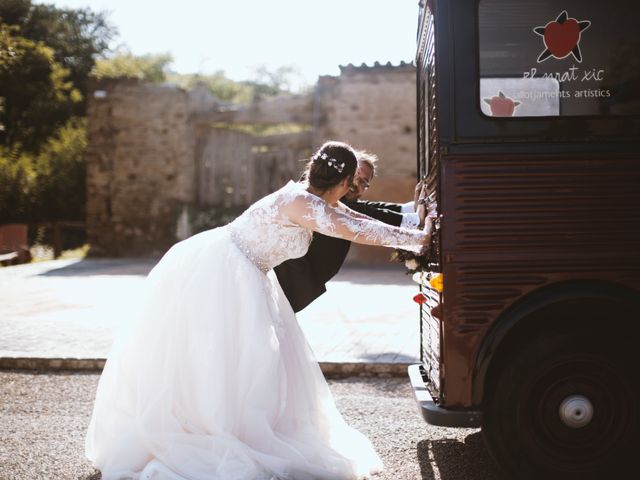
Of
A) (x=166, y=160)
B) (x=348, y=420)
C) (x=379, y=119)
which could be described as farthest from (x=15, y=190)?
(x=348, y=420)

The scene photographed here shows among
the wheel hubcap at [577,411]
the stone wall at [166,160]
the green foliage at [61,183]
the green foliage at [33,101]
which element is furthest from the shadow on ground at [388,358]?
the green foliage at [33,101]

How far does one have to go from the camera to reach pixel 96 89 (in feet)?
64.2

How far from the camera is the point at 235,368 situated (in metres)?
3.59

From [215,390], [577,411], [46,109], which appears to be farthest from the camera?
[46,109]

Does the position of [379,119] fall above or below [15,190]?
above

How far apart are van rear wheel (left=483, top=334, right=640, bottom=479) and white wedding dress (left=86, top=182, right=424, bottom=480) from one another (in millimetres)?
781

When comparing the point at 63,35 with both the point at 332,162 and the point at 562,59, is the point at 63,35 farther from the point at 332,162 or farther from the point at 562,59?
the point at 562,59

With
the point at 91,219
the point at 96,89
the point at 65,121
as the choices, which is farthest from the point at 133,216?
the point at 65,121

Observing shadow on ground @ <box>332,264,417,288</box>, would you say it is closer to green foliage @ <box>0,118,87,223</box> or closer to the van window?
the van window

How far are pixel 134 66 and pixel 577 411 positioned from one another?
38.1 m

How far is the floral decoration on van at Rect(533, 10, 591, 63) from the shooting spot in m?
3.20

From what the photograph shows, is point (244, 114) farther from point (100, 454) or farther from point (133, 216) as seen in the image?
point (100, 454)

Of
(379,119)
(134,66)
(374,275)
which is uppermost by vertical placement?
(134,66)

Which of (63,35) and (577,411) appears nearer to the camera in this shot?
(577,411)
